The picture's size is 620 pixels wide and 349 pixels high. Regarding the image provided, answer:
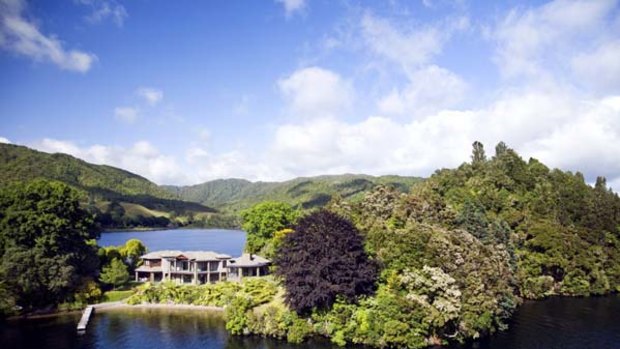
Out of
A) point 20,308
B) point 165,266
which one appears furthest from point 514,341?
point 20,308

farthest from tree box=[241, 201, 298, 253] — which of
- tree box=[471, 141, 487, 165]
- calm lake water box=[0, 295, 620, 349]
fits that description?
tree box=[471, 141, 487, 165]

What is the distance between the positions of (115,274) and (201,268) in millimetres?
11665

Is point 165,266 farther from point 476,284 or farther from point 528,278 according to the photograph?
point 528,278

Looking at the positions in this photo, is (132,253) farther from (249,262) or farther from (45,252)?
(249,262)

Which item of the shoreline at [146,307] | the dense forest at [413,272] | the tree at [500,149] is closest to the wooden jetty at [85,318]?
the shoreline at [146,307]

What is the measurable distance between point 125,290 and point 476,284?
45.6m

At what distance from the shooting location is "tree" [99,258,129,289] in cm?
6116

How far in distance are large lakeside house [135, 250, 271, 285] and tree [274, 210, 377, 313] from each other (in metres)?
18.6

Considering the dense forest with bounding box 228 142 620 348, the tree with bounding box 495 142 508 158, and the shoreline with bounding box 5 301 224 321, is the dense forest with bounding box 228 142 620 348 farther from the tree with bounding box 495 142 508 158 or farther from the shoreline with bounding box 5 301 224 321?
the tree with bounding box 495 142 508 158

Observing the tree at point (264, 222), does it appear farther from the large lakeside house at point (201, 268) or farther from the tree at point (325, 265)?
the tree at point (325, 265)

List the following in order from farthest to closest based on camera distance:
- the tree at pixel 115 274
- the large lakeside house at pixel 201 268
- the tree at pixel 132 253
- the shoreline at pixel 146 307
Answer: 1. the tree at pixel 132 253
2. the large lakeside house at pixel 201 268
3. the tree at pixel 115 274
4. the shoreline at pixel 146 307

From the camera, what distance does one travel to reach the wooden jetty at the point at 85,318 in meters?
46.9

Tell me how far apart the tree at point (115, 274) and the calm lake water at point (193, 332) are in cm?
751

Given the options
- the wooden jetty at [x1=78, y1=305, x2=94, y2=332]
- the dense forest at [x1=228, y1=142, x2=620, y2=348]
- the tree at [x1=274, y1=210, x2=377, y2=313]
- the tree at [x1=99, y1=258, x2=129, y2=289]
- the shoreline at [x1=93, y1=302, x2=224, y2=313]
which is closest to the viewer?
the dense forest at [x1=228, y1=142, x2=620, y2=348]
